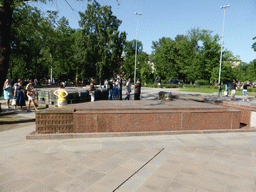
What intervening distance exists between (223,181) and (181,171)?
76 cm

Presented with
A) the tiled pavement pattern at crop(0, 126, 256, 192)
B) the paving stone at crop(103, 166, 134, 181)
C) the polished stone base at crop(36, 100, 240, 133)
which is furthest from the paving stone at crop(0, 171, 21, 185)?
the polished stone base at crop(36, 100, 240, 133)

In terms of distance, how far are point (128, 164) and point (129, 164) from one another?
0.02 meters

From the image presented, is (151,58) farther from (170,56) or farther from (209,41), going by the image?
(209,41)

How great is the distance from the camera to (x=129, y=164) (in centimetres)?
390

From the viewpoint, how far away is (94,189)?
2988mm

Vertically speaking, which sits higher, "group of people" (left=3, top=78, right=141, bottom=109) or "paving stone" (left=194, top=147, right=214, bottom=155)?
"group of people" (left=3, top=78, right=141, bottom=109)

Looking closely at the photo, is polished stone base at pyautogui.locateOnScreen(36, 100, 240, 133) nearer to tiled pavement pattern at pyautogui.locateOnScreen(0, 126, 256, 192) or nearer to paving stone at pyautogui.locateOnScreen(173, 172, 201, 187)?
tiled pavement pattern at pyautogui.locateOnScreen(0, 126, 256, 192)

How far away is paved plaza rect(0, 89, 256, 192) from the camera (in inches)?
123

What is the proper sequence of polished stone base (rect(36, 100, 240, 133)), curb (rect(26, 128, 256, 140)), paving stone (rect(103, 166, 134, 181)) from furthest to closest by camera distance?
polished stone base (rect(36, 100, 240, 133))
curb (rect(26, 128, 256, 140))
paving stone (rect(103, 166, 134, 181))

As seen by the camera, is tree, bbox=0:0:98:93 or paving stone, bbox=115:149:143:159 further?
tree, bbox=0:0:98:93

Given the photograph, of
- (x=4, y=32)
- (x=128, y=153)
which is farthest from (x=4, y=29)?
(x=128, y=153)

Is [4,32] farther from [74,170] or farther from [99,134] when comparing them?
[74,170]

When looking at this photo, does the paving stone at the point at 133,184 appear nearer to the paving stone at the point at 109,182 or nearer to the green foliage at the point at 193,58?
the paving stone at the point at 109,182

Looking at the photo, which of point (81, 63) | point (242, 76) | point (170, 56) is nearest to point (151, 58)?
point (170, 56)
